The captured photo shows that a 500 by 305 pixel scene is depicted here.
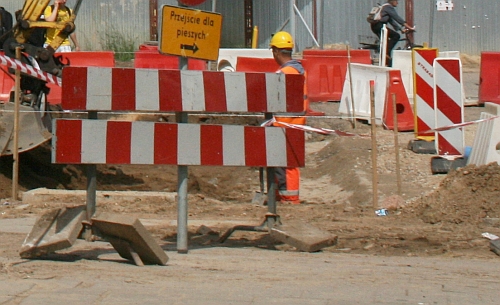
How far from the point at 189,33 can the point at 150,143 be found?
887 millimetres

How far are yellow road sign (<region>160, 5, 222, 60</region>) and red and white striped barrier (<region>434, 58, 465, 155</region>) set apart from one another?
542cm

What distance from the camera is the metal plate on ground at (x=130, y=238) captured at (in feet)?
19.7

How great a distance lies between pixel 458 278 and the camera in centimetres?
601

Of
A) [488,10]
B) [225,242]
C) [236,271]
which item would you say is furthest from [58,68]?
[488,10]

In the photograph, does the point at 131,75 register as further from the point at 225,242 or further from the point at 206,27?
the point at 225,242

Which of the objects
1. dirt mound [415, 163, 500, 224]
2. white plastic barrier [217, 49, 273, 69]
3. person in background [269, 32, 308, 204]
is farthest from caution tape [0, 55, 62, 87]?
white plastic barrier [217, 49, 273, 69]

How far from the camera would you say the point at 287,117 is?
9.93m

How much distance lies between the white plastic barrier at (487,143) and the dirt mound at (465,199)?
106 cm

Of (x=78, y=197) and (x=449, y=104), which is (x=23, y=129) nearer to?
(x=78, y=197)

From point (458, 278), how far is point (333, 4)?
1977cm

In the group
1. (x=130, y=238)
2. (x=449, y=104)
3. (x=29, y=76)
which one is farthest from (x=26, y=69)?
(x=449, y=104)

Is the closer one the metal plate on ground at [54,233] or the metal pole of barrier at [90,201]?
the metal plate on ground at [54,233]

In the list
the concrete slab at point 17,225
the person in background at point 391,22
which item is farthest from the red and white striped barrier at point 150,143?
the person in background at point 391,22

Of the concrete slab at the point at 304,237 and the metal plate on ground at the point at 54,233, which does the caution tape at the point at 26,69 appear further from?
the concrete slab at the point at 304,237
